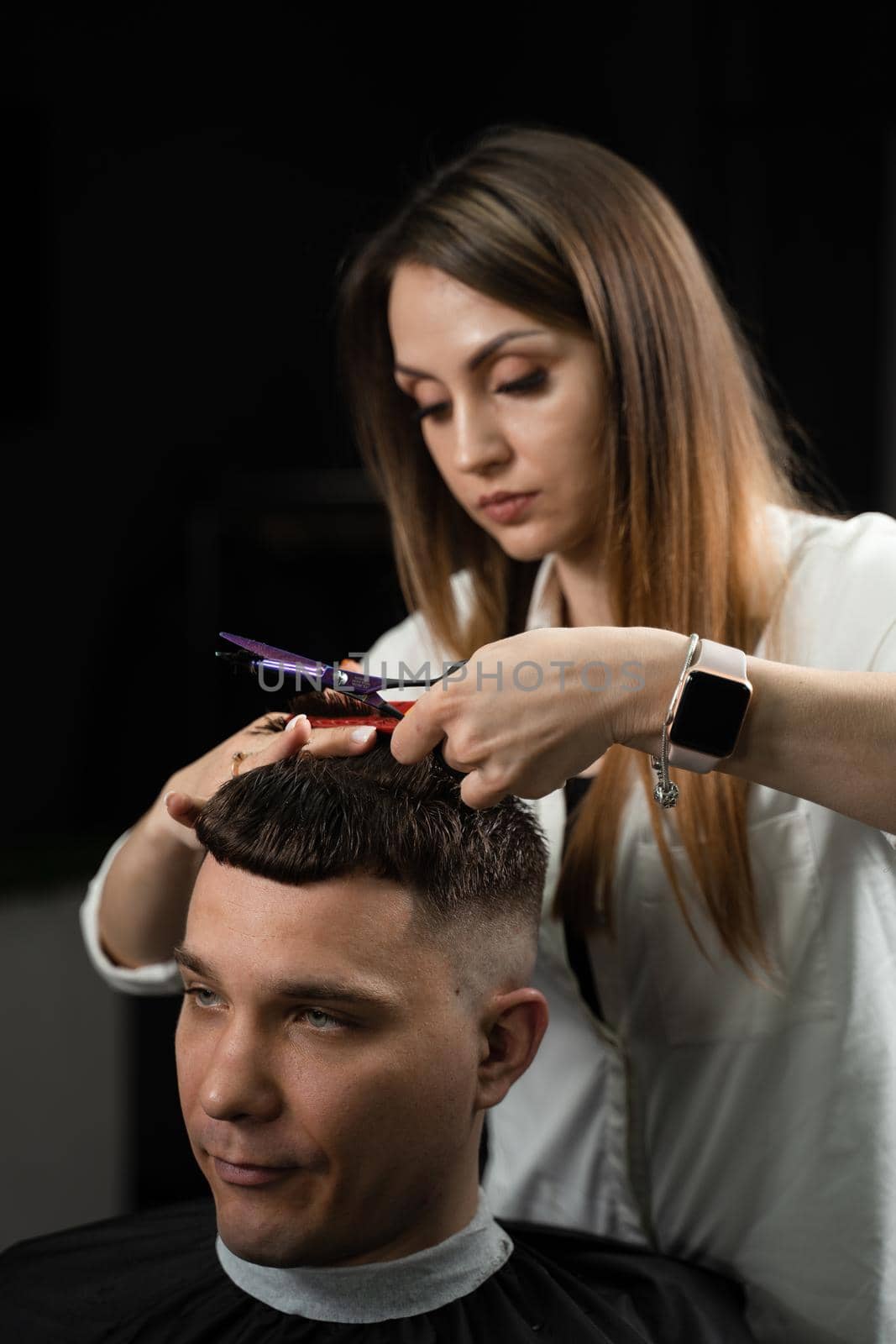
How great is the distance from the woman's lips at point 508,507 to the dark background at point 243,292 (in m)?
1.39

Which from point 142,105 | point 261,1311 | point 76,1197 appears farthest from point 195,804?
point 142,105

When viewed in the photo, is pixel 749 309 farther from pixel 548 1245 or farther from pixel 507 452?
pixel 548 1245

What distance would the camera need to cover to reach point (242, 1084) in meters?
1.22

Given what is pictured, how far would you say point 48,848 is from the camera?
10.5 ft

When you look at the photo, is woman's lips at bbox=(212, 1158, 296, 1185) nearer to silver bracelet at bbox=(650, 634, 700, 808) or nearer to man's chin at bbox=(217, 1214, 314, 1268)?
man's chin at bbox=(217, 1214, 314, 1268)

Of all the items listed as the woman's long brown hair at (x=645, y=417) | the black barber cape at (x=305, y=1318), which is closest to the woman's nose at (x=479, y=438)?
the woman's long brown hair at (x=645, y=417)

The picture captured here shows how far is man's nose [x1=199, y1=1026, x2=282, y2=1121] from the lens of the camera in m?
1.22

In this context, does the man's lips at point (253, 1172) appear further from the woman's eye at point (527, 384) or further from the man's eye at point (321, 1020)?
the woman's eye at point (527, 384)

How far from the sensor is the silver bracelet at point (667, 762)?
3.75ft

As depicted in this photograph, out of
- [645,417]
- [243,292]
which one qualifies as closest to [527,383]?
[645,417]

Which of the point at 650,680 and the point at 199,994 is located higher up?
the point at 650,680

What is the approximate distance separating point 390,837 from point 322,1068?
22 cm

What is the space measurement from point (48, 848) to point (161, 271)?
1452 mm

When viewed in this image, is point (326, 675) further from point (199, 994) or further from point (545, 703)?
point (199, 994)
